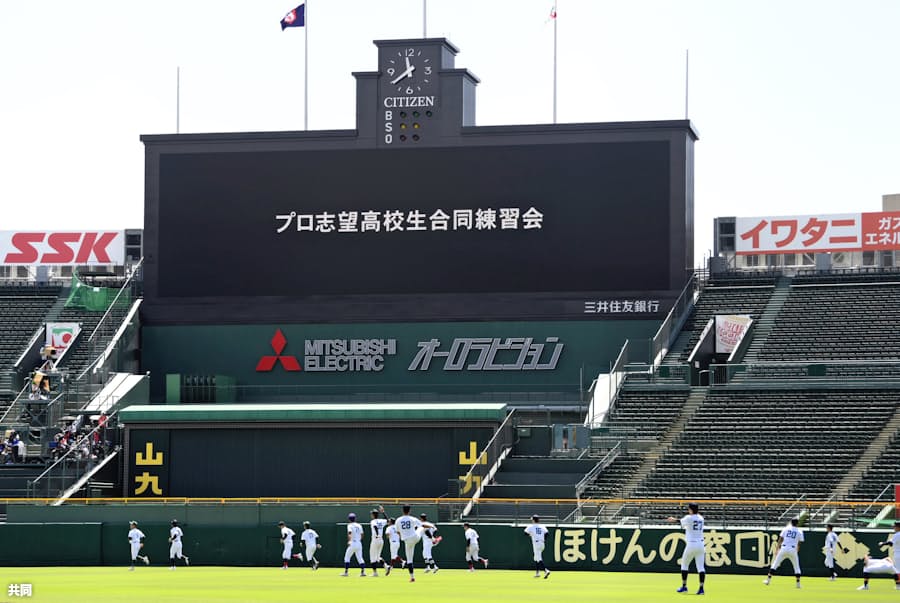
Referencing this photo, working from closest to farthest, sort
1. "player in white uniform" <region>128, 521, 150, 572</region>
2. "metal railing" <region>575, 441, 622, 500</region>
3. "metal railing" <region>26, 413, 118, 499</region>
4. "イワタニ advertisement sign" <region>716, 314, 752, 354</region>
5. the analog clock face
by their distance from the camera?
1. "player in white uniform" <region>128, 521, 150, 572</region>
2. "metal railing" <region>575, 441, 622, 500</region>
3. "metal railing" <region>26, 413, 118, 499</region>
4. "イワタニ advertisement sign" <region>716, 314, 752, 354</region>
5. the analog clock face

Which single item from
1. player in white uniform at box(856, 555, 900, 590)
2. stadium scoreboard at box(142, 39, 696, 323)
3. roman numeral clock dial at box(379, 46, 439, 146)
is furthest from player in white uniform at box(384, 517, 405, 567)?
roman numeral clock dial at box(379, 46, 439, 146)

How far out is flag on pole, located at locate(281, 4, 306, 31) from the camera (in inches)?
2323

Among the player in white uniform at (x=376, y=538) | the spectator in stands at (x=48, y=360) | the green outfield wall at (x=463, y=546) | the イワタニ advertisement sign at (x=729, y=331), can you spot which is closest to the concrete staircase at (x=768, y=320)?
the イワタニ advertisement sign at (x=729, y=331)

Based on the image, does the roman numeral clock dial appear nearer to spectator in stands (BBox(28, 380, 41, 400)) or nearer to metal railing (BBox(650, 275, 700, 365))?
metal railing (BBox(650, 275, 700, 365))

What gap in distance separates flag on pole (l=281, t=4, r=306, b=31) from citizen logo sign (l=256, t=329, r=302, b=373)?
37.9 ft

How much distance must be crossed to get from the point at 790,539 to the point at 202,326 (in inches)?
1134

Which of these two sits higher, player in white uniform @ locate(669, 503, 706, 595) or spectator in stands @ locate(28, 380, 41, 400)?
spectator in stands @ locate(28, 380, 41, 400)

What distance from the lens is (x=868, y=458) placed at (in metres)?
47.1

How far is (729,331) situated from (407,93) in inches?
573

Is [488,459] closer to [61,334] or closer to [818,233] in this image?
[818,233]

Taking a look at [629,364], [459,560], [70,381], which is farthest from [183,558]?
[629,364]

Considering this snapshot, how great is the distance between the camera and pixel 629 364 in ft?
182

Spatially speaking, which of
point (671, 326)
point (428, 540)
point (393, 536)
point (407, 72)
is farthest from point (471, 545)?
point (407, 72)

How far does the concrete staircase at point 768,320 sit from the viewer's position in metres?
55.4
